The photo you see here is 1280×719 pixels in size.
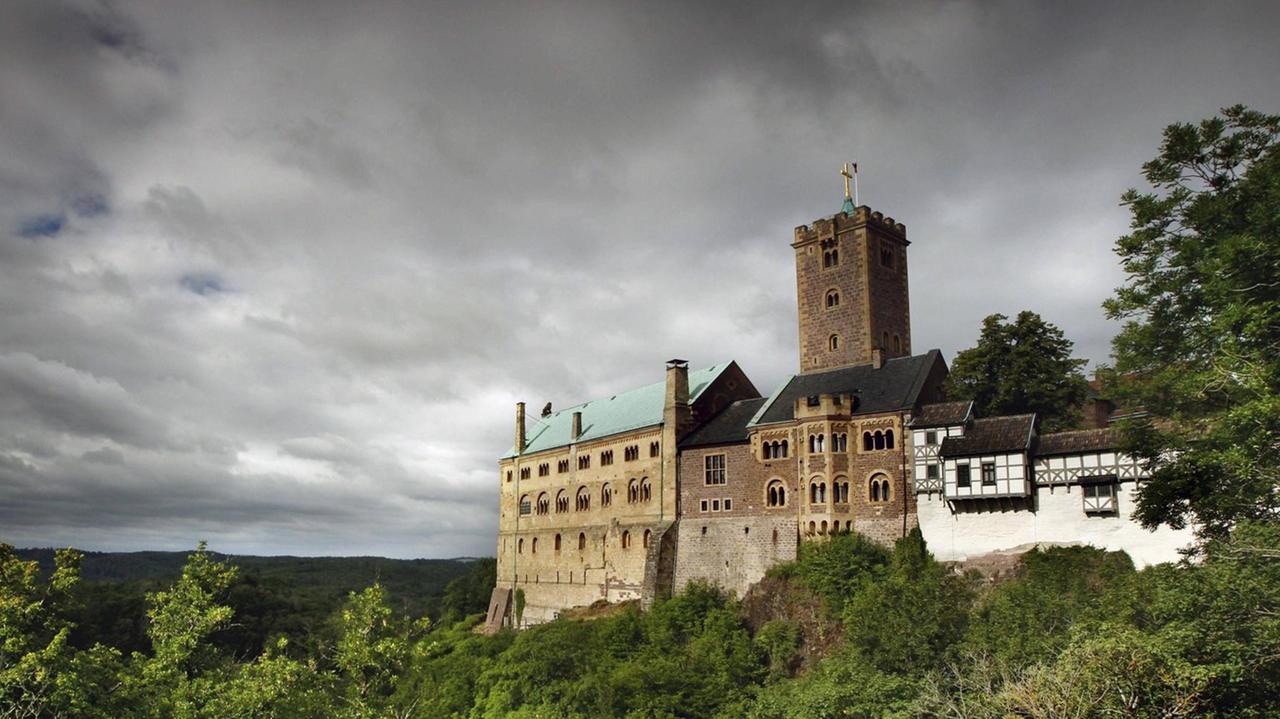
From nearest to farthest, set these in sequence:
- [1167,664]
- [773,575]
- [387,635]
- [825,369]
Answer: [1167,664], [387,635], [773,575], [825,369]

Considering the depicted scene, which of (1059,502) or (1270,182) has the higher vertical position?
(1270,182)

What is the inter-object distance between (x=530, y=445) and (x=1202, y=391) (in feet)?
173

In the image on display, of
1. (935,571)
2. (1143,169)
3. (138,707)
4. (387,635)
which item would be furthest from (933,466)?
(138,707)

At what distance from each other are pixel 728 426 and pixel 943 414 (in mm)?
13661

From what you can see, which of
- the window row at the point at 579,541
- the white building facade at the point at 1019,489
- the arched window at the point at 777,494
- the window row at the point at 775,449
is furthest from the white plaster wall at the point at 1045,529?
the window row at the point at 579,541

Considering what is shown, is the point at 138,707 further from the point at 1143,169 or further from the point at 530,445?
the point at 530,445

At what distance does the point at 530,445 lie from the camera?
237 feet

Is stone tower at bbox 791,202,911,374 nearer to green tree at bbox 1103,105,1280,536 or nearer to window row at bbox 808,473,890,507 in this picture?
window row at bbox 808,473,890,507

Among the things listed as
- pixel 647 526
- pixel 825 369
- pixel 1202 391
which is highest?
pixel 825 369

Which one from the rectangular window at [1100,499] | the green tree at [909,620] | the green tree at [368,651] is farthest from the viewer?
the rectangular window at [1100,499]

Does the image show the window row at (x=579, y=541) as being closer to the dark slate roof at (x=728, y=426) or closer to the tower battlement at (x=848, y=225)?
the dark slate roof at (x=728, y=426)

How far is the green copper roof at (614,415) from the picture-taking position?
5903 centimetres

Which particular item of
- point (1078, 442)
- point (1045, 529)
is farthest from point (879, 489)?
point (1078, 442)

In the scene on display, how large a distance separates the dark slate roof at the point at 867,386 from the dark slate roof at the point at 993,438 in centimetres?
315
